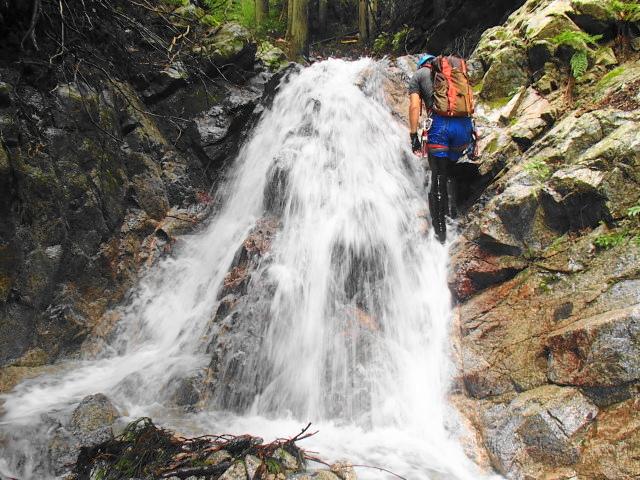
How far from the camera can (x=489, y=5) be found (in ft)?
31.7

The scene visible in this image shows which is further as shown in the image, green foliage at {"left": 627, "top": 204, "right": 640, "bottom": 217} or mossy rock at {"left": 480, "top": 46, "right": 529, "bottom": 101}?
mossy rock at {"left": 480, "top": 46, "right": 529, "bottom": 101}

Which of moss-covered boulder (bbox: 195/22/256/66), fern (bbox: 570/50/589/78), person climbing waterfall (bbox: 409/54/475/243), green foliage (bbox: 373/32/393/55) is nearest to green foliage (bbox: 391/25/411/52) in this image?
green foliage (bbox: 373/32/393/55)

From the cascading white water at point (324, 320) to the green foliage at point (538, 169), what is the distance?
4.95ft

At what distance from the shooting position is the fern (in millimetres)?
5750

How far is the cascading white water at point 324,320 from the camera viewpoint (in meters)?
4.16

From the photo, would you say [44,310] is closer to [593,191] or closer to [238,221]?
[238,221]

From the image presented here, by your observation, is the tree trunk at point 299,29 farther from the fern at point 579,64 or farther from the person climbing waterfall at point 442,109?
the fern at point 579,64

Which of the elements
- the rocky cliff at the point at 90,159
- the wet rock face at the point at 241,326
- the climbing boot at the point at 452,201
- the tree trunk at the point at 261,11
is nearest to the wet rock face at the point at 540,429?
the wet rock face at the point at 241,326

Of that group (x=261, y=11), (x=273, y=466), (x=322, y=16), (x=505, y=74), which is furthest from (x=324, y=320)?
(x=322, y=16)

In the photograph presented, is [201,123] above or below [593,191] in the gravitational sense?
A: above

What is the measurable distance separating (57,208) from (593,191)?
6.37 meters

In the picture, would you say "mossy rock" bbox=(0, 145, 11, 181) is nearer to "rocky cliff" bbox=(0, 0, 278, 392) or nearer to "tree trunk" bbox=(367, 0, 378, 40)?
"rocky cliff" bbox=(0, 0, 278, 392)

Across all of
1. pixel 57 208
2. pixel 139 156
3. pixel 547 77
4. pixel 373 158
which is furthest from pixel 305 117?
pixel 57 208

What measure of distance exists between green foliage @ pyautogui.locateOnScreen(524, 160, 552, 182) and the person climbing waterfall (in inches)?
31.1
